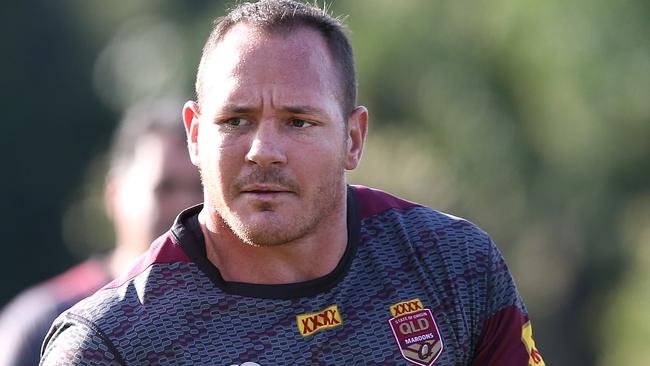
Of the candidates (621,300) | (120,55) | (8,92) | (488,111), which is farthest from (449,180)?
(8,92)

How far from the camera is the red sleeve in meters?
4.42

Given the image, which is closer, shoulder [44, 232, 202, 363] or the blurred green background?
shoulder [44, 232, 202, 363]

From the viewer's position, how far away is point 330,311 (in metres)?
4.30

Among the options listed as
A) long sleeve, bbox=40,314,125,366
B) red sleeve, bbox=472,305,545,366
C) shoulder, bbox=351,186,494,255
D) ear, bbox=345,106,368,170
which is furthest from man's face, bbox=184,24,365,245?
red sleeve, bbox=472,305,545,366

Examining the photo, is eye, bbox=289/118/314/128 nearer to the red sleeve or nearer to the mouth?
the mouth

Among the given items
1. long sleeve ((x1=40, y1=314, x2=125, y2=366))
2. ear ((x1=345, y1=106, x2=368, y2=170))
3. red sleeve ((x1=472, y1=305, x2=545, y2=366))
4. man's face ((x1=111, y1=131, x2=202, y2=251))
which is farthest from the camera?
man's face ((x1=111, y1=131, x2=202, y2=251))

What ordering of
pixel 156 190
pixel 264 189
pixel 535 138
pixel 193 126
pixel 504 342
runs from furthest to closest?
pixel 535 138 → pixel 156 190 → pixel 193 126 → pixel 504 342 → pixel 264 189

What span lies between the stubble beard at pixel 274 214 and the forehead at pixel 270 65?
240 mm

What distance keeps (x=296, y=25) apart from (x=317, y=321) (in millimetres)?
861

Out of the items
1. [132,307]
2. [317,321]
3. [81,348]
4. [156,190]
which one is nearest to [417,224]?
[317,321]

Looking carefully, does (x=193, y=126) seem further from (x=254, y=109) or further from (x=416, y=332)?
(x=416, y=332)

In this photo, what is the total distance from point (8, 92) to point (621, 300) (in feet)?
46.5

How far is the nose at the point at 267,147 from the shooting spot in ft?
13.7

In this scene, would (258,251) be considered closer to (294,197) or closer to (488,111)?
(294,197)
